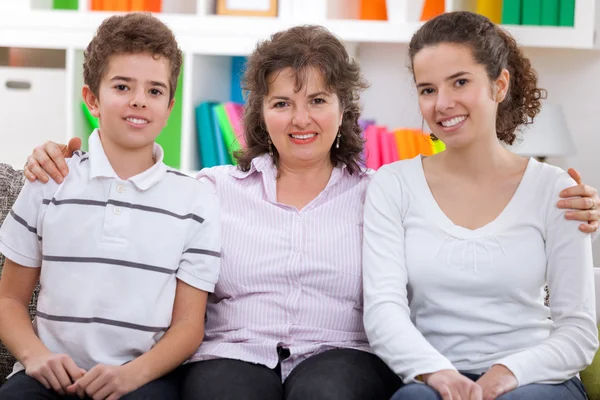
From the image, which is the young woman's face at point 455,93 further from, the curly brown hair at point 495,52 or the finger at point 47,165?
the finger at point 47,165

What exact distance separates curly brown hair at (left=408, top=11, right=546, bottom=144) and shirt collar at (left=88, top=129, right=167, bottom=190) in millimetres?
598

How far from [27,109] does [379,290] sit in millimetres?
2058

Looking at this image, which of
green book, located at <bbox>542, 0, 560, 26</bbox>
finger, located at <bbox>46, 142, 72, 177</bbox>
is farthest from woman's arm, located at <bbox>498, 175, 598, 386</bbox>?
green book, located at <bbox>542, 0, 560, 26</bbox>

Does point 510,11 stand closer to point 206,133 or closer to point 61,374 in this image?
point 206,133

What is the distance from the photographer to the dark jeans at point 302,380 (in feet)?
5.10

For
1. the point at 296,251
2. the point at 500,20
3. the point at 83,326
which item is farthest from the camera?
the point at 500,20

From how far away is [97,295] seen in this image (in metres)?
1.63

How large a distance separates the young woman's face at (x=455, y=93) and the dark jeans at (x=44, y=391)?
2.48 feet

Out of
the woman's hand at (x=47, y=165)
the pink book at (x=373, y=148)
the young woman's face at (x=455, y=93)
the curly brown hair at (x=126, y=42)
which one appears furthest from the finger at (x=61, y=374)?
the pink book at (x=373, y=148)

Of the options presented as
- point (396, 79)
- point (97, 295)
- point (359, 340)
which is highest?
point (396, 79)

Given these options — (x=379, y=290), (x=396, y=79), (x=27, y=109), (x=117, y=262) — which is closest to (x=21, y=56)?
(x=27, y=109)

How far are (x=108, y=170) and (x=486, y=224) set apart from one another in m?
0.78

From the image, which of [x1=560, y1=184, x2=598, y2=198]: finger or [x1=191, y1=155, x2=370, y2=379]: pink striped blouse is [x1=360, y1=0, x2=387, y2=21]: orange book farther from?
[x1=560, y1=184, x2=598, y2=198]: finger

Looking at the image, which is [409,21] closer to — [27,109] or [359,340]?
[27,109]
